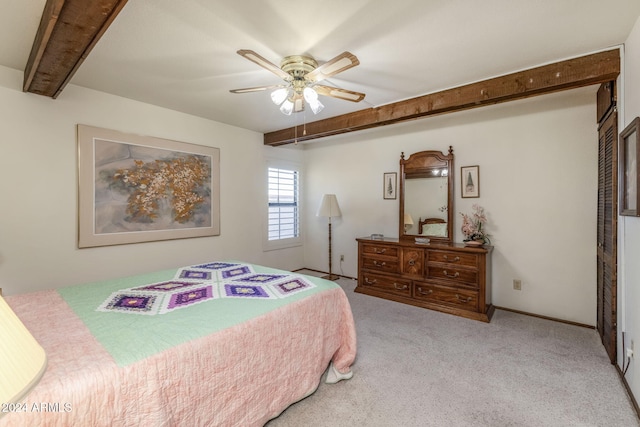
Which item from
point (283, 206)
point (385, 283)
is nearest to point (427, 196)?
point (385, 283)

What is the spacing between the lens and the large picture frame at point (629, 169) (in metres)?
1.74

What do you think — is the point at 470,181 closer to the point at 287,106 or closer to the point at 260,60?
the point at 287,106

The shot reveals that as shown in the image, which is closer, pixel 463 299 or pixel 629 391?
pixel 629 391

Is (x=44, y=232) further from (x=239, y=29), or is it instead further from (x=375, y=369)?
(x=375, y=369)

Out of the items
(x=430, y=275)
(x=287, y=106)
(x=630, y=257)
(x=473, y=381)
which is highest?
(x=287, y=106)

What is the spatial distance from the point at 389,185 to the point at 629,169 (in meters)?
2.71

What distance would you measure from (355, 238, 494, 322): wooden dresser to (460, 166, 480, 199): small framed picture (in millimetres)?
703

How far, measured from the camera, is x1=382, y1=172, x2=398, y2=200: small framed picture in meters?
4.37

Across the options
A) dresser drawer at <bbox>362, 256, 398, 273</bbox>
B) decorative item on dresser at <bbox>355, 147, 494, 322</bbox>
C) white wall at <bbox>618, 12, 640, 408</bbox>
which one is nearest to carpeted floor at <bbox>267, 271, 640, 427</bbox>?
white wall at <bbox>618, 12, 640, 408</bbox>

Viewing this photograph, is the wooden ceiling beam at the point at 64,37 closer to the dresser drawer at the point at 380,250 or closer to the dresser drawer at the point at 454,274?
the dresser drawer at the point at 380,250

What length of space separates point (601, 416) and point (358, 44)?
9.37ft

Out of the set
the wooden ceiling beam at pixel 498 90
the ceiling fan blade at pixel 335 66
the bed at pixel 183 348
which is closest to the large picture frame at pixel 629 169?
the wooden ceiling beam at pixel 498 90

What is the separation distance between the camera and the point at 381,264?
3.97 meters

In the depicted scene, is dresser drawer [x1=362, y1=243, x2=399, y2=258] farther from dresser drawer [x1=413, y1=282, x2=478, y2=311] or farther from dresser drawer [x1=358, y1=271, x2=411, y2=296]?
dresser drawer [x1=413, y1=282, x2=478, y2=311]
